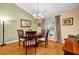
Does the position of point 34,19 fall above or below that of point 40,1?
below

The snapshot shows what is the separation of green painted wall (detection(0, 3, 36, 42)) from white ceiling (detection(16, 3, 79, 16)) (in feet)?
0.40

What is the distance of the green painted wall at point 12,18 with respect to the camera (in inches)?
86.1

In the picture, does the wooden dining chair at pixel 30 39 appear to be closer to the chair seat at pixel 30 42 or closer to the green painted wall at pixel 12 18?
the chair seat at pixel 30 42

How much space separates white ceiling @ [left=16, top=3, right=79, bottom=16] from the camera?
218 cm

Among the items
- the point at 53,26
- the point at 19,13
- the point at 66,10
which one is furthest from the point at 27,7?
the point at 66,10

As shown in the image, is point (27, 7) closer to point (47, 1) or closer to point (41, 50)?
point (47, 1)

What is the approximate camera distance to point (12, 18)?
2215mm

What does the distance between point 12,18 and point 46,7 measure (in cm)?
80

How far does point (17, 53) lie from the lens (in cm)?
222

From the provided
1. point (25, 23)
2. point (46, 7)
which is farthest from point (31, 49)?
point (46, 7)

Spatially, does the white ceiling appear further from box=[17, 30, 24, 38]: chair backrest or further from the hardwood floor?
the hardwood floor

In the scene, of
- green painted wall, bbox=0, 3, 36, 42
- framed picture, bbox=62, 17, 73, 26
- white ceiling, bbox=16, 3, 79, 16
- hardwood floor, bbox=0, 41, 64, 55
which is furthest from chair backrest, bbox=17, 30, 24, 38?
framed picture, bbox=62, 17, 73, 26

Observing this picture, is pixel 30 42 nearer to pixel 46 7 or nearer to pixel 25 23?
pixel 25 23

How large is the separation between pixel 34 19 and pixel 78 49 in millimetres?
1121
